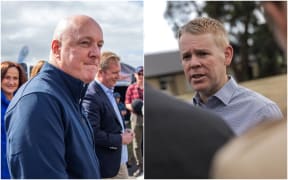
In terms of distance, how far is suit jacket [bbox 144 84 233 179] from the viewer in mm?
483

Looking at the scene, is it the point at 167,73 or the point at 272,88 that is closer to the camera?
the point at 167,73

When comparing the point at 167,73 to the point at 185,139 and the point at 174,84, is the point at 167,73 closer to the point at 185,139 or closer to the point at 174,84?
the point at 174,84

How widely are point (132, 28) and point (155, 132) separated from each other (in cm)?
202

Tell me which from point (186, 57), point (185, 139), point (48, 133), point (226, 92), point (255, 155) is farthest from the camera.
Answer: point (186, 57)

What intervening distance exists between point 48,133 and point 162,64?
0.80m

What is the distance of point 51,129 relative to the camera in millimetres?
1749

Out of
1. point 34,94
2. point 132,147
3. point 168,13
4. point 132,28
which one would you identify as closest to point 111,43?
point 132,28

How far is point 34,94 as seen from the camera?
179cm

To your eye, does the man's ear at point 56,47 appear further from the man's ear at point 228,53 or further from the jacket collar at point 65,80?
the man's ear at point 228,53

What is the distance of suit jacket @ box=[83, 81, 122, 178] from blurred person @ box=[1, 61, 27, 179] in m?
0.38

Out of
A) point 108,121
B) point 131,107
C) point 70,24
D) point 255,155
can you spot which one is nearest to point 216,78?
point 131,107

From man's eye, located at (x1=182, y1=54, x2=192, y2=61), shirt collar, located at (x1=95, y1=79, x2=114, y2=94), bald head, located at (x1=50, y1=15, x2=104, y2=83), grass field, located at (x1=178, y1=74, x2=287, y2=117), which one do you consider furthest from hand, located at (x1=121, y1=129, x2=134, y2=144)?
grass field, located at (x1=178, y1=74, x2=287, y2=117)

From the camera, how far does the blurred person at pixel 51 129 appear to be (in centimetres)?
170

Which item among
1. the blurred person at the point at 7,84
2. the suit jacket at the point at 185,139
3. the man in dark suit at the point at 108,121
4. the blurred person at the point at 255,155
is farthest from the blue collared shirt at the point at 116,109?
the blurred person at the point at 255,155
